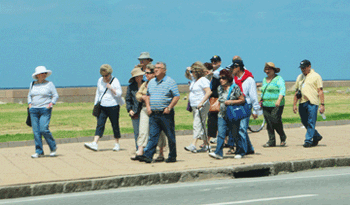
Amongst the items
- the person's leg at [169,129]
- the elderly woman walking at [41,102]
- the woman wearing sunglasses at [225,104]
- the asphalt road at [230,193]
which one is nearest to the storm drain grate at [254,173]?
the asphalt road at [230,193]

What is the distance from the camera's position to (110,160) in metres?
10.2

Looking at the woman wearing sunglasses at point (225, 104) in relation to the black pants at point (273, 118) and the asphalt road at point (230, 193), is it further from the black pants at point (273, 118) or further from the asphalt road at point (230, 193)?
the black pants at point (273, 118)

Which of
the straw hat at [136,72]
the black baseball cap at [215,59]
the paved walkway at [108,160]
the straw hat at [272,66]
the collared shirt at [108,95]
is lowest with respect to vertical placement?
the paved walkway at [108,160]

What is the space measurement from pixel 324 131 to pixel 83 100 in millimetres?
23657

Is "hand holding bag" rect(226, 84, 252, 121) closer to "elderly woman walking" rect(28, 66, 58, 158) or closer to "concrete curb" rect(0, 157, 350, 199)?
"concrete curb" rect(0, 157, 350, 199)

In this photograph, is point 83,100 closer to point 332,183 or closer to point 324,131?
point 324,131

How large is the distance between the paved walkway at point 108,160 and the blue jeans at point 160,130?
0.27 meters

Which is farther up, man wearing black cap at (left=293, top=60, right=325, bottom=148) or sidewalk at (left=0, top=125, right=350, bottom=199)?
man wearing black cap at (left=293, top=60, right=325, bottom=148)

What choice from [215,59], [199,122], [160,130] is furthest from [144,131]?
[215,59]

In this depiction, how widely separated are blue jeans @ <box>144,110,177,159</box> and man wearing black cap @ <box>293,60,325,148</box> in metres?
3.59

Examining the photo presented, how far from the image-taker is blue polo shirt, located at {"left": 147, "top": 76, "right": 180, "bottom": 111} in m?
9.60

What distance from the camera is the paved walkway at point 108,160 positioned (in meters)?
8.52

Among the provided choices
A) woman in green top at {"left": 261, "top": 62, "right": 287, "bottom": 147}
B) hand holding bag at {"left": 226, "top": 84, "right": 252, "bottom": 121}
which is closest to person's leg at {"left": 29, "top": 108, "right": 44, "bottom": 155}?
hand holding bag at {"left": 226, "top": 84, "right": 252, "bottom": 121}

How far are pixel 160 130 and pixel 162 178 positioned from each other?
1.53 m
